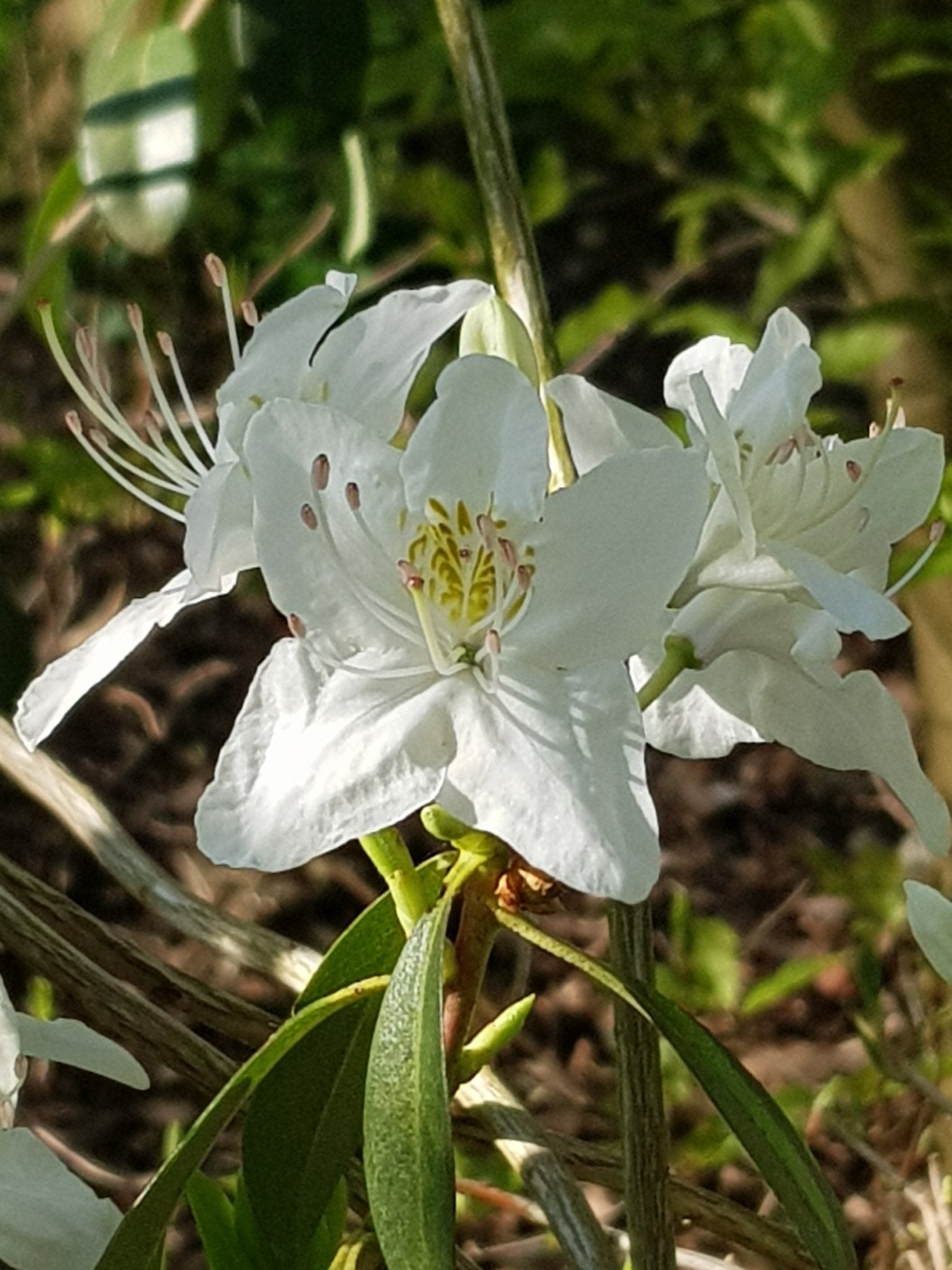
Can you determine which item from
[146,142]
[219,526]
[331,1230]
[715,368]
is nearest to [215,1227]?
[331,1230]

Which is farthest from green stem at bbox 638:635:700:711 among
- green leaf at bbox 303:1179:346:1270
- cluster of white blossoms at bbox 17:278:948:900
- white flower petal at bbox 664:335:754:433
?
green leaf at bbox 303:1179:346:1270

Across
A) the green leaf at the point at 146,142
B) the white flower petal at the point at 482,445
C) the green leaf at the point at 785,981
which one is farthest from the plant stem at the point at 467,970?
the green leaf at the point at 785,981

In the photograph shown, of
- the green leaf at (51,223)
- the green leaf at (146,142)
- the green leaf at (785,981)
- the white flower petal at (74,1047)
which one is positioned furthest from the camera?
the green leaf at (785,981)

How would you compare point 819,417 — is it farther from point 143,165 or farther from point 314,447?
point 314,447

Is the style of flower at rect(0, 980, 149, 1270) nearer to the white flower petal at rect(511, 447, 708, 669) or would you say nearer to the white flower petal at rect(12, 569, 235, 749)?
the white flower petal at rect(12, 569, 235, 749)

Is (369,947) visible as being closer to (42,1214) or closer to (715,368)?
(42,1214)

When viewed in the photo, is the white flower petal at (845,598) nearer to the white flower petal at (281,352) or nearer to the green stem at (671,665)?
the green stem at (671,665)
